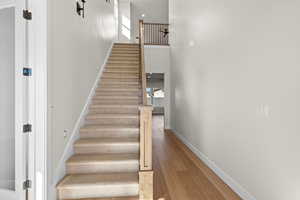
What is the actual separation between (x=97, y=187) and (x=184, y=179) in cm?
136

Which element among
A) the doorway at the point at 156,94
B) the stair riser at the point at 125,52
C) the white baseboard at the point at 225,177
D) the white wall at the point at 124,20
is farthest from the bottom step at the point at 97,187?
the doorway at the point at 156,94

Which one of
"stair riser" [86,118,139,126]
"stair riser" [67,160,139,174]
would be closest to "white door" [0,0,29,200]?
"stair riser" [67,160,139,174]

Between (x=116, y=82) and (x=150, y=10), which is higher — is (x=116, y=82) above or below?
below

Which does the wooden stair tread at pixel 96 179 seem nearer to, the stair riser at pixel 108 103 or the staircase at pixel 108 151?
the staircase at pixel 108 151

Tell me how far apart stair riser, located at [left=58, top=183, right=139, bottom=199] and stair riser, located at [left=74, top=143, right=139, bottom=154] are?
0.64 meters

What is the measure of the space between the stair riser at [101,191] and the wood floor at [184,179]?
1.27 ft

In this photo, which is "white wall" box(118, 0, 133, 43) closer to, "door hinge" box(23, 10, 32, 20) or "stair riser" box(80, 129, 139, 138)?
"stair riser" box(80, 129, 139, 138)

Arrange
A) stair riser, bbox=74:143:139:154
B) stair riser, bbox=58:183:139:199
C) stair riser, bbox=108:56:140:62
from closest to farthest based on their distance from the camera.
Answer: stair riser, bbox=58:183:139:199 → stair riser, bbox=74:143:139:154 → stair riser, bbox=108:56:140:62

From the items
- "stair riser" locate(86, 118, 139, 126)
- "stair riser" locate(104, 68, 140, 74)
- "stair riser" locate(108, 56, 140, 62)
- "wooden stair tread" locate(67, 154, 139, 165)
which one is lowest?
"wooden stair tread" locate(67, 154, 139, 165)

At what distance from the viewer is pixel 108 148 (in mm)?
2816

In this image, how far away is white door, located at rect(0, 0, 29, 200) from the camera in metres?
1.94

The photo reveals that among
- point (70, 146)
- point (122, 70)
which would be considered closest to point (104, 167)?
point (70, 146)

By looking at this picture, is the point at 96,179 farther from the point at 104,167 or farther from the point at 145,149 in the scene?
the point at 145,149

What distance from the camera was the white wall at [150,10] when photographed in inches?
367
